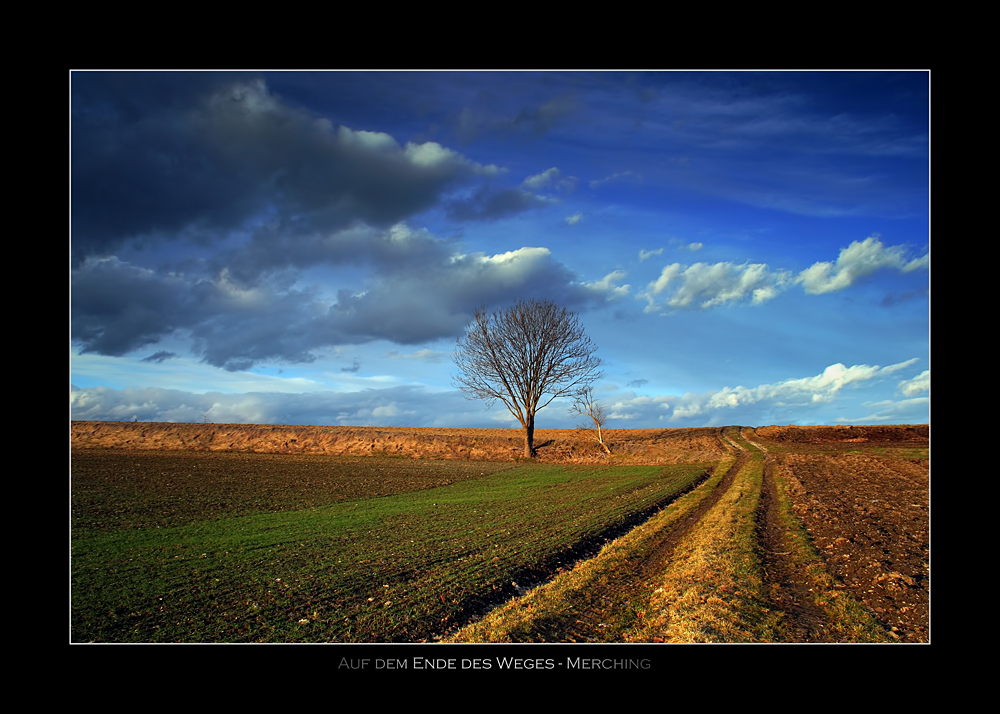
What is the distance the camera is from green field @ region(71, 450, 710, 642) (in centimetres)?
684

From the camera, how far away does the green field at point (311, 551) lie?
684cm

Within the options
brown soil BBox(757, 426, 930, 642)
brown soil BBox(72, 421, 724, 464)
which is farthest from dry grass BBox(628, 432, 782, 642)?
brown soil BBox(72, 421, 724, 464)

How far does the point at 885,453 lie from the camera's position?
30.8 metres

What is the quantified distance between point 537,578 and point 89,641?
24.0 feet

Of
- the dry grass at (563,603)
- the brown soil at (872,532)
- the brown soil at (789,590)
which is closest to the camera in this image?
the dry grass at (563,603)

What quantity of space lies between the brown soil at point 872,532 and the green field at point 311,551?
17.1 feet

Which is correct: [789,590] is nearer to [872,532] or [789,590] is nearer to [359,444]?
[872,532]

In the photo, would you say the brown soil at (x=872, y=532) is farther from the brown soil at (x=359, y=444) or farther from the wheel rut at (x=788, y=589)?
the brown soil at (x=359, y=444)

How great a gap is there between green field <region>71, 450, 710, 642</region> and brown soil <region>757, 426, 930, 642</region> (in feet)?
17.1

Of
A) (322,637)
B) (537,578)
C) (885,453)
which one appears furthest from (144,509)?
(885,453)

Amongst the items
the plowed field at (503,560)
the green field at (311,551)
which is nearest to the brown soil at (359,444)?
the plowed field at (503,560)

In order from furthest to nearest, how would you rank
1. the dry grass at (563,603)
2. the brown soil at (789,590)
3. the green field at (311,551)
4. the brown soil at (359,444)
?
the brown soil at (359,444) < the brown soil at (789,590) < the green field at (311,551) < the dry grass at (563,603)

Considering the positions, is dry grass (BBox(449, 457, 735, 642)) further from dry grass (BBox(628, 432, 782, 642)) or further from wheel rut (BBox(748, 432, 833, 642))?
wheel rut (BBox(748, 432, 833, 642))
